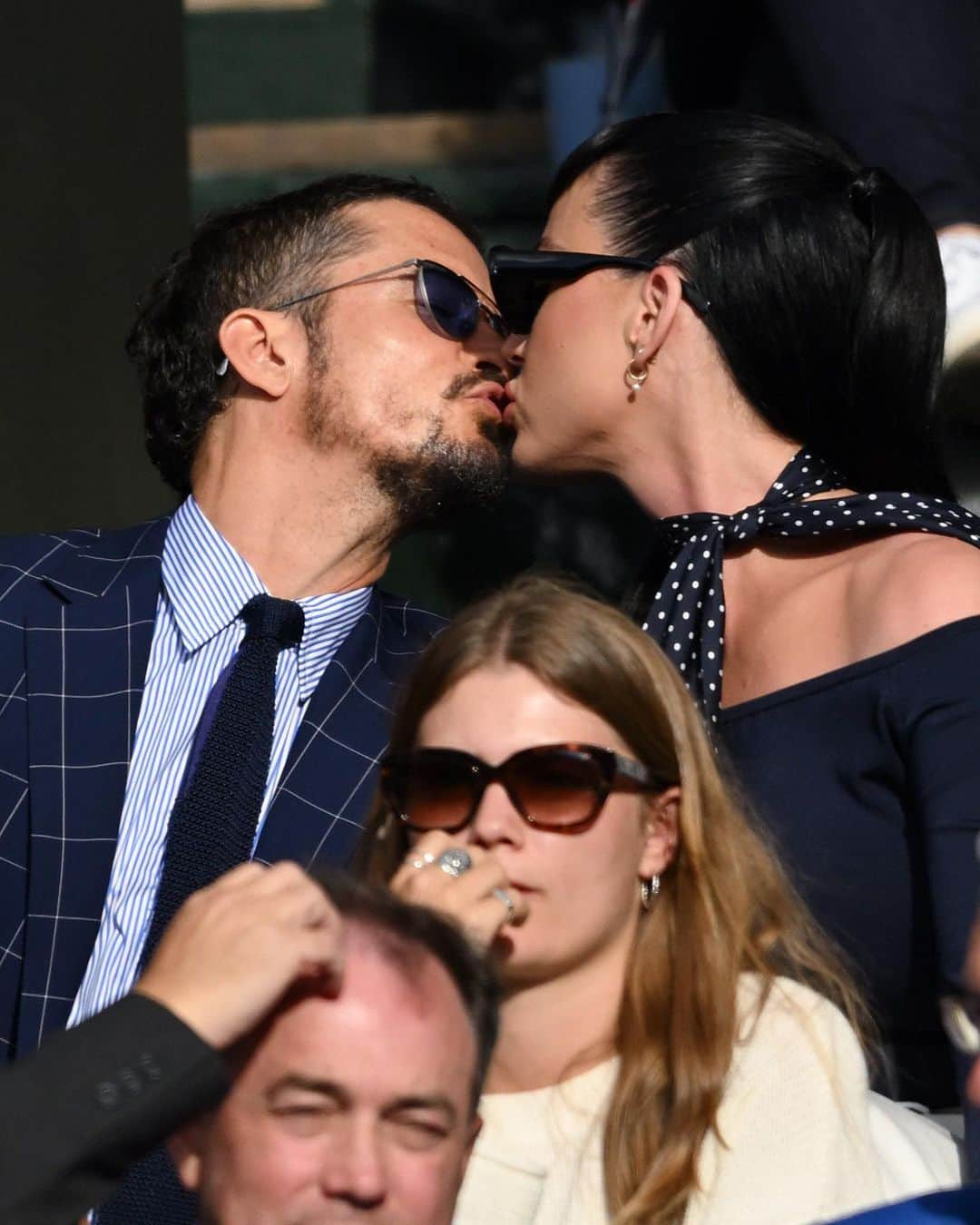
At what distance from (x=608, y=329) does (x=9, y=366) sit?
127 centimetres

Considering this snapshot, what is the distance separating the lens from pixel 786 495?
289 cm

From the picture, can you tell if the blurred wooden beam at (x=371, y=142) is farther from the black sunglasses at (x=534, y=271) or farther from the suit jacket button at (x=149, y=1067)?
the suit jacket button at (x=149, y=1067)

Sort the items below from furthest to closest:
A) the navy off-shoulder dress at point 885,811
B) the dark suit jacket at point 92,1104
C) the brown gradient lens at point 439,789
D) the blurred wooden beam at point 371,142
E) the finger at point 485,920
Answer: the blurred wooden beam at point 371,142 → the navy off-shoulder dress at point 885,811 → the brown gradient lens at point 439,789 → the finger at point 485,920 → the dark suit jacket at point 92,1104

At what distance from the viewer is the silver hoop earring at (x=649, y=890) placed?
2270mm

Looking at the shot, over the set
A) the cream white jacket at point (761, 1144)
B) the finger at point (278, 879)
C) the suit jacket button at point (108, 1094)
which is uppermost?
the finger at point (278, 879)

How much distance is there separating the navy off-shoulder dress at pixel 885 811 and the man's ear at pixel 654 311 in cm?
63

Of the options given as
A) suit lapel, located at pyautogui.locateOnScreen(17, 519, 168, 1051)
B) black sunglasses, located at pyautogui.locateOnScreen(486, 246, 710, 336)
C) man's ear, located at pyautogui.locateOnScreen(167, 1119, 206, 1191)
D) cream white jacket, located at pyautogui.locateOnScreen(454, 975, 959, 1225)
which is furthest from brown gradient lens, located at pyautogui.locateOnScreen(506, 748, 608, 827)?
black sunglasses, located at pyautogui.locateOnScreen(486, 246, 710, 336)

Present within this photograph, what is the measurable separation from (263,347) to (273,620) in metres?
Result: 0.56

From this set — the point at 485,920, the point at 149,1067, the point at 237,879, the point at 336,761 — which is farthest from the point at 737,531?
the point at 149,1067

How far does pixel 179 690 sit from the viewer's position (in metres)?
2.86

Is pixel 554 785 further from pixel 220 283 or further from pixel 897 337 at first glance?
pixel 220 283

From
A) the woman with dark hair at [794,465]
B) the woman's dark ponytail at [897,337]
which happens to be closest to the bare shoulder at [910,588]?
the woman with dark hair at [794,465]

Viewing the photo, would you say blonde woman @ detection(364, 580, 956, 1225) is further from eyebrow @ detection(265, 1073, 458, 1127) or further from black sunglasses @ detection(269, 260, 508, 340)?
black sunglasses @ detection(269, 260, 508, 340)

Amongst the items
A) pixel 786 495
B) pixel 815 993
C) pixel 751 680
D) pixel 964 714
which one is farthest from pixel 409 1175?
pixel 786 495
